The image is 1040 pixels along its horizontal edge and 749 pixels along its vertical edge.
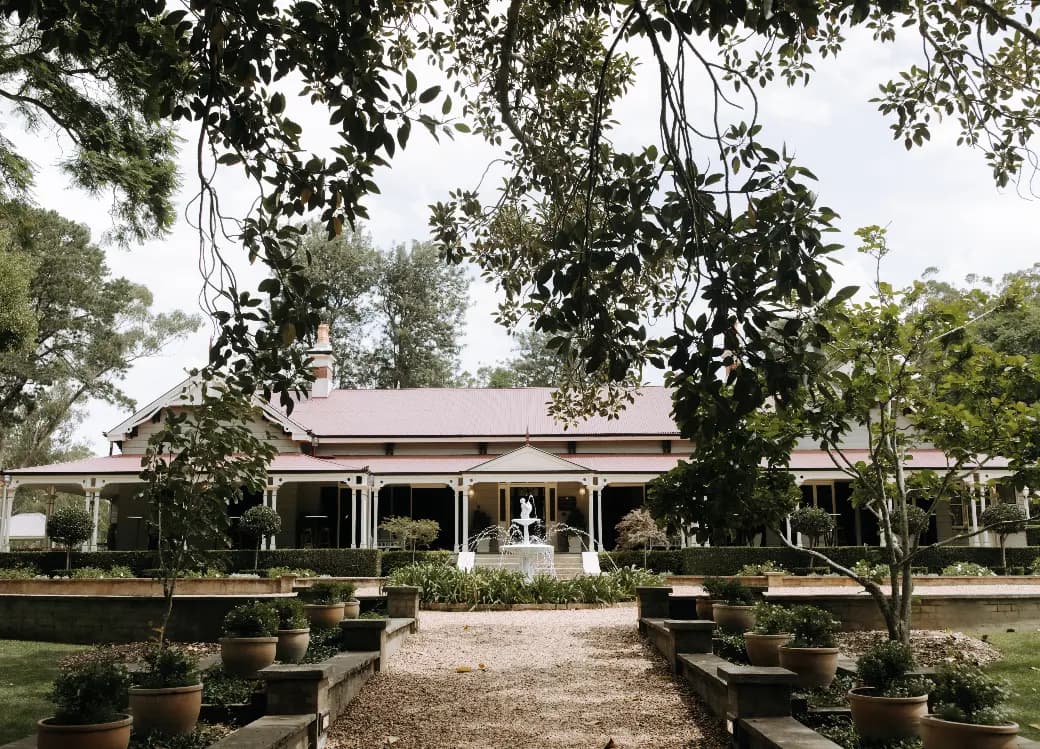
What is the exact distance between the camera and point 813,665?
7434mm

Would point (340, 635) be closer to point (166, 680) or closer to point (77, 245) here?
point (166, 680)

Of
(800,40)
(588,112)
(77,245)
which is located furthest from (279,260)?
(77,245)

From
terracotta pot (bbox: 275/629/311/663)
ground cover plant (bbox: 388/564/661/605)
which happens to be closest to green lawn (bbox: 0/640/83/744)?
terracotta pot (bbox: 275/629/311/663)

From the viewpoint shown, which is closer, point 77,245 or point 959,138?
point 959,138

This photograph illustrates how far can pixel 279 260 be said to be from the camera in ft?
18.4

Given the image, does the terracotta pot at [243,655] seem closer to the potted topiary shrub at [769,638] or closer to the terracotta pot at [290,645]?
the terracotta pot at [290,645]

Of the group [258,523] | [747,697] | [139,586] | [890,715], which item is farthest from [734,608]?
[258,523]

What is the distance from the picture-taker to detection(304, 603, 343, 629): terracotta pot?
10.6 metres

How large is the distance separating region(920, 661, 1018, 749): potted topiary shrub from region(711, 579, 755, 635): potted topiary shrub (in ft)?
17.6

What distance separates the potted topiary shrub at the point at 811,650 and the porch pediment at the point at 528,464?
16.5 metres

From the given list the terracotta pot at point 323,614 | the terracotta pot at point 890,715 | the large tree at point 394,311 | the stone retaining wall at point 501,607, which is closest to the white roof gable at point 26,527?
the large tree at point 394,311

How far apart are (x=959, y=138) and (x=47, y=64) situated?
11236mm

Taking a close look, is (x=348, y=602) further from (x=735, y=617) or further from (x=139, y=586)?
(x=139, y=586)

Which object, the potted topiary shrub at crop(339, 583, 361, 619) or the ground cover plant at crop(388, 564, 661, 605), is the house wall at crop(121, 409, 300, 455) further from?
the potted topiary shrub at crop(339, 583, 361, 619)
